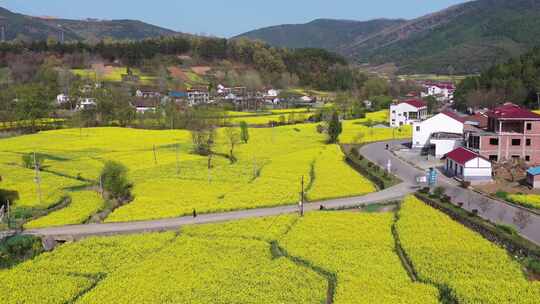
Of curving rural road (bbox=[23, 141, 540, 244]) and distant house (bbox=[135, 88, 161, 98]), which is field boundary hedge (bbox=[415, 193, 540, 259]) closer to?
curving rural road (bbox=[23, 141, 540, 244])

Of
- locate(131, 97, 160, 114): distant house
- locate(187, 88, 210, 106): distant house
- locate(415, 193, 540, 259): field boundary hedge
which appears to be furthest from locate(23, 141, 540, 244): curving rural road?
locate(187, 88, 210, 106): distant house

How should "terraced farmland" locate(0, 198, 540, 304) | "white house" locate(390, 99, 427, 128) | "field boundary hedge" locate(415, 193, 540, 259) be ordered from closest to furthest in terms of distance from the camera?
"terraced farmland" locate(0, 198, 540, 304)
"field boundary hedge" locate(415, 193, 540, 259)
"white house" locate(390, 99, 427, 128)

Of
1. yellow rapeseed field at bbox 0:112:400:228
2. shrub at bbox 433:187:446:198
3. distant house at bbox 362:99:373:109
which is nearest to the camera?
shrub at bbox 433:187:446:198

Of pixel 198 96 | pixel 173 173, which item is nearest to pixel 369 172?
pixel 173 173

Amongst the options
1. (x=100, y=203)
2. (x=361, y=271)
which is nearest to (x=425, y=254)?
(x=361, y=271)

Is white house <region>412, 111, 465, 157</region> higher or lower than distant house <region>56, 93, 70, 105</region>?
lower

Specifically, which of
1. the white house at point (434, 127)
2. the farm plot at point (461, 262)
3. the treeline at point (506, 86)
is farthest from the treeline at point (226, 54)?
the farm plot at point (461, 262)

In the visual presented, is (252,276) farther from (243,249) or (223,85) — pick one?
(223,85)
